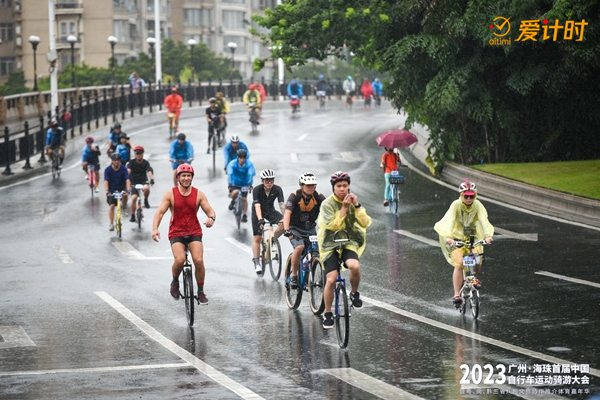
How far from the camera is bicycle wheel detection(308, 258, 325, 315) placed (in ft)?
49.5

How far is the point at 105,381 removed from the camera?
40.0 ft

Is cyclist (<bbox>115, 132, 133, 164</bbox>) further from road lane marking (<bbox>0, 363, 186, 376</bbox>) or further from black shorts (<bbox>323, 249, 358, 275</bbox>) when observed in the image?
road lane marking (<bbox>0, 363, 186, 376</bbox>)

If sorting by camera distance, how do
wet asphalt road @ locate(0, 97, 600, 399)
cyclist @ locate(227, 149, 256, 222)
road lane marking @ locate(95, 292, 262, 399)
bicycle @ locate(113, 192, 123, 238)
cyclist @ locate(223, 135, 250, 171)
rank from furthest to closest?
cyclist @ locate(223, 135, 250, 171) → cyclist @ locate(227, 149, 256, 222) → bicycle @ locate(113, 192, 123, 238) → wet asphalt road @ locate(0, 97, 600, 399) → road lane marking @ locate(95, 292, 262, 399)

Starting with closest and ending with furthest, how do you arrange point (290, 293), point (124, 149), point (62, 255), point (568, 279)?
point (290, 293)
point (568, 279)
point (62, 255)
point (124, 149)

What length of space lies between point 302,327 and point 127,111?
4224cm

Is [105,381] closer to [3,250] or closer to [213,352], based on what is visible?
[213,352]

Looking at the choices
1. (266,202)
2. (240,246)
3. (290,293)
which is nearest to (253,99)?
(240,246)

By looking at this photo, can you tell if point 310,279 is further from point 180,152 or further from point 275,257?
point 180,152

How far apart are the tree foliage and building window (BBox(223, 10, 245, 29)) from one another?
88.7 m

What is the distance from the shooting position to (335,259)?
1403cm

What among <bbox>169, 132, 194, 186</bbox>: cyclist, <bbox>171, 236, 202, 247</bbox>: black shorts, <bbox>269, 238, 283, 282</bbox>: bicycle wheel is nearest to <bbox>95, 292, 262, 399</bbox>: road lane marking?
<bbox>171, 236, 202, 247</bbox>: black shorts

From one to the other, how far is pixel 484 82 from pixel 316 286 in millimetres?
21353

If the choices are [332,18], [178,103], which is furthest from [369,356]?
[178,103]

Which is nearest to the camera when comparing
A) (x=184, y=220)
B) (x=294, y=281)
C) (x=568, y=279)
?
(x=184, y=220)
